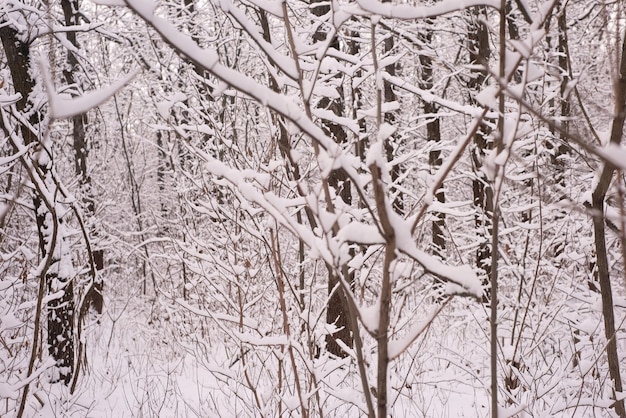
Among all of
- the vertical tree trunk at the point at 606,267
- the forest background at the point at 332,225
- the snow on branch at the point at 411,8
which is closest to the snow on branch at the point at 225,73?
the forest background at the point at 332,225

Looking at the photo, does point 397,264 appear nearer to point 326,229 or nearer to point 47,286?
point 326,229

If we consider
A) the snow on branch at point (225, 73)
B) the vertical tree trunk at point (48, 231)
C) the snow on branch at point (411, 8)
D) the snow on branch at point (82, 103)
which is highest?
the vertical tree trunk at point (48, 231)

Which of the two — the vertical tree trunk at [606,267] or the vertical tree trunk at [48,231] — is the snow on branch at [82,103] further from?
the vertical tree trunk at [48,231]

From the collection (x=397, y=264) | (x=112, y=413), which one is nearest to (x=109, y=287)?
(x=112, y=413)

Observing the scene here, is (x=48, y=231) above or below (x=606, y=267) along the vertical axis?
above

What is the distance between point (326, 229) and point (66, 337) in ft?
17.0

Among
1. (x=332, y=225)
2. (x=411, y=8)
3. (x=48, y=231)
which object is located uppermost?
(x=48, y=231)

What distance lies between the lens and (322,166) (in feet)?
2.47

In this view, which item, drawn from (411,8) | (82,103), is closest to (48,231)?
(82,103)

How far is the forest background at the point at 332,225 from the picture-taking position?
788 mm

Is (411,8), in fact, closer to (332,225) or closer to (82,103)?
(332,225)

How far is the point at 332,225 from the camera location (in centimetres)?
78

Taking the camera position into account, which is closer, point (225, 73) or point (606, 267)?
point (225, 73)

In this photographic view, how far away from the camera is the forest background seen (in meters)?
0.79
